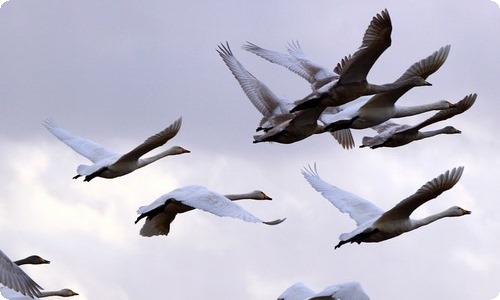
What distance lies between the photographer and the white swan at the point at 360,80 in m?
31.9

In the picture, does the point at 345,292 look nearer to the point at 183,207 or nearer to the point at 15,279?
the point at 183,207

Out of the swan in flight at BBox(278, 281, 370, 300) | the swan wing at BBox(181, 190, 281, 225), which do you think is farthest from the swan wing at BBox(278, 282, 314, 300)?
the swan wing at BBox(181, 190, 281, 225)

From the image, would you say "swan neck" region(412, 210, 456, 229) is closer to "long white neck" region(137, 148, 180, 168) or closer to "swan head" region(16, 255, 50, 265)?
"long white neck" region(137, 148, 180, 168)

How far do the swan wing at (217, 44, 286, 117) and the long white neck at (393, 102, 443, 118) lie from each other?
2.87 m

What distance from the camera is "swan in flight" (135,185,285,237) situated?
106 ft

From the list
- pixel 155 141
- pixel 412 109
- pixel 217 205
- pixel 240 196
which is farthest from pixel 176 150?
pixel 412 109

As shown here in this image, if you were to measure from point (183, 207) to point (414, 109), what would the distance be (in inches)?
182

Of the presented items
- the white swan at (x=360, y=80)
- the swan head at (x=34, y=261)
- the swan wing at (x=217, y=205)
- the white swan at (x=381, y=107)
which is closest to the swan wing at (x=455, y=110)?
the white swan at (x=381, y=107)

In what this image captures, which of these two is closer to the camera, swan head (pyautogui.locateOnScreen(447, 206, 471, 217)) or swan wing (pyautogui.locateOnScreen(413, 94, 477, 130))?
swan head (pyautogui.locateOnScreen(447, 206, 471, 217))

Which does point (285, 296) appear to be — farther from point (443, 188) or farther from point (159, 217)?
point (443, 188)

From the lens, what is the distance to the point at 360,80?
33.2 m

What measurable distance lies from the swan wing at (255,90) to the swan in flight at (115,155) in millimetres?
1756

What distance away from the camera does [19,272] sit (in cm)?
3197

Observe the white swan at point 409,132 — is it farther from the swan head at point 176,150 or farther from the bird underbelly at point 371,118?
the swan head at point 176,150
